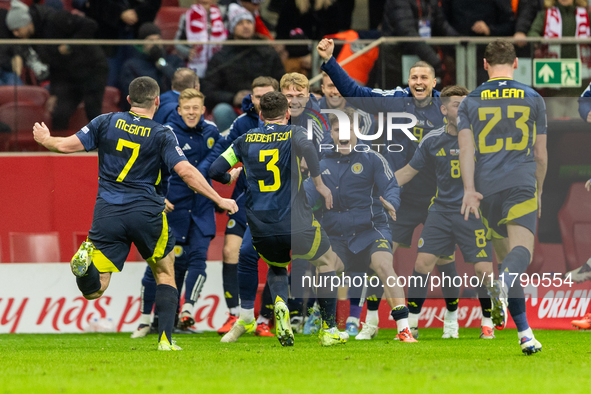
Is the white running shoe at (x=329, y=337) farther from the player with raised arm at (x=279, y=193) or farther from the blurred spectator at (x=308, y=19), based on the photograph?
the blurred spectator at (x=308, y=19)

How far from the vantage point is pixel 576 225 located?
29.4 feet

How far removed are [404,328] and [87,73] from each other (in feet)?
16.3

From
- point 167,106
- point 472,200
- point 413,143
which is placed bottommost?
point 472,200

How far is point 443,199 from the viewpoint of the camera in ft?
26.2

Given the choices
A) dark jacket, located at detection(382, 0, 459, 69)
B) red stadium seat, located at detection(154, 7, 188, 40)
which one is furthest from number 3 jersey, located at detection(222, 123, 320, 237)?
red stadium seat, located at detection(154, 7, 188, 40)

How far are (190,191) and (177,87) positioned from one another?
1284 mm

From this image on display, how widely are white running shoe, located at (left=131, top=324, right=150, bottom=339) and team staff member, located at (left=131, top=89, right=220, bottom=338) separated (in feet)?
0.65

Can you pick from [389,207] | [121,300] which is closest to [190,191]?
[121,300]

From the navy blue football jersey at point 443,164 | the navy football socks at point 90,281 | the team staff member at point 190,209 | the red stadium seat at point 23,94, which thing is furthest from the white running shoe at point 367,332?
the red stadium seat at point 23,94

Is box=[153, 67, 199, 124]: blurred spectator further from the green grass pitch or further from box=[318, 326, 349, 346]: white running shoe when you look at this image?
box=[318, 326, 349, 346]: white running shoe

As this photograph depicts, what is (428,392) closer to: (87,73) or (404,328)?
(404,328)

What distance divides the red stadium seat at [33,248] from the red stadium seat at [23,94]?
5.17 feet

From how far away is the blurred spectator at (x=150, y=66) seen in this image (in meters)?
9.60

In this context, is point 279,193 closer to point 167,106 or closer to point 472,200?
point 472,200
